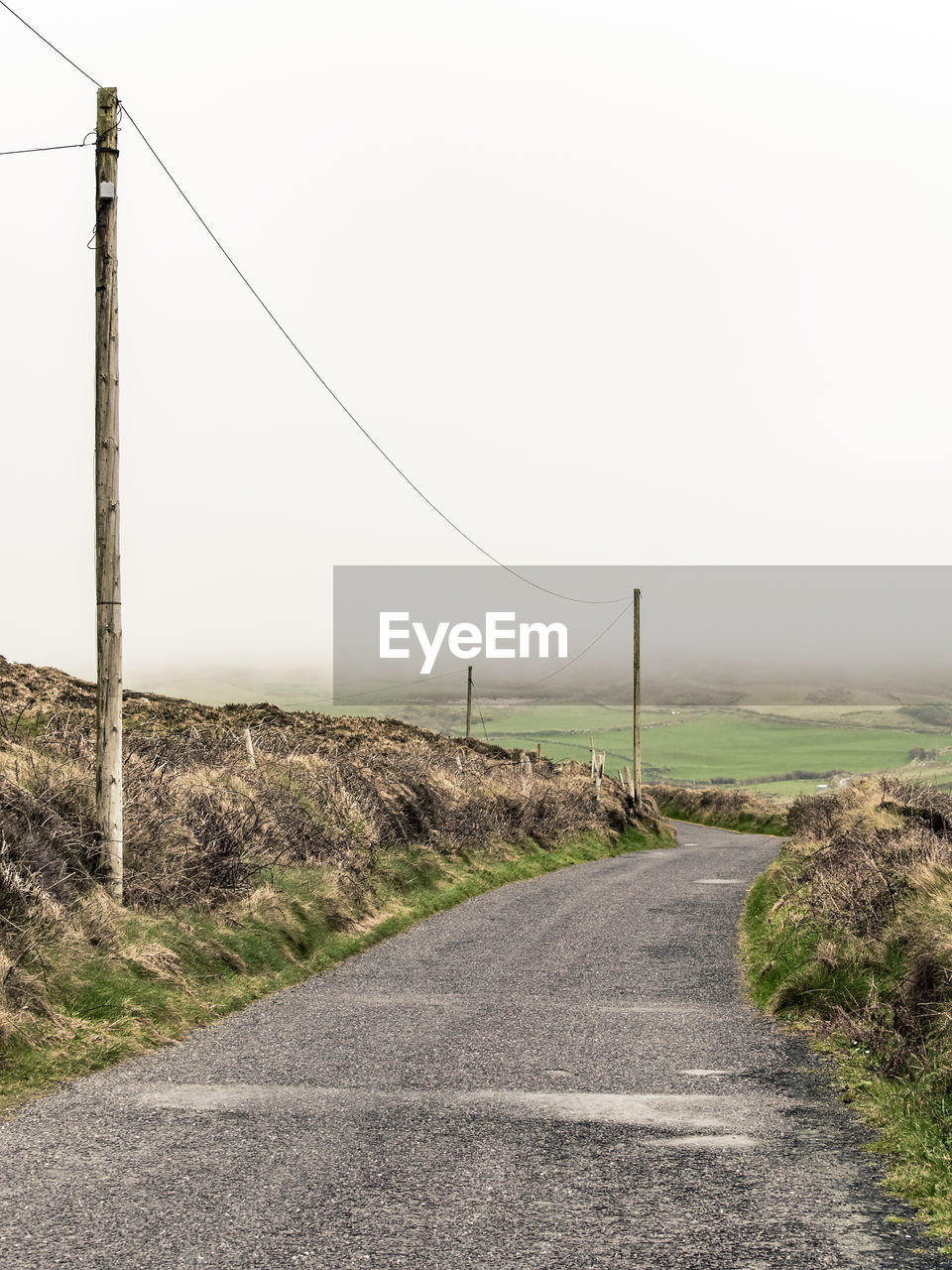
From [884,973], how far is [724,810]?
64381 mm

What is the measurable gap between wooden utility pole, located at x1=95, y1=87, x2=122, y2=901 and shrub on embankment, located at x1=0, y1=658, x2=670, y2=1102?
929 millimetres

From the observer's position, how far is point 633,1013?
10.8 meters

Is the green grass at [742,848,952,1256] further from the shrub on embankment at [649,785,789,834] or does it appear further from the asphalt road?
the shrub on embankment at [649,785,789,834]

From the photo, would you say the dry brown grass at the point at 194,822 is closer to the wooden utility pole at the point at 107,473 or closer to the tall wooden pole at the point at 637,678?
the wooden utility pole at the point at 107,473

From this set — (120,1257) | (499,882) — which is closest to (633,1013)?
(120,1257)

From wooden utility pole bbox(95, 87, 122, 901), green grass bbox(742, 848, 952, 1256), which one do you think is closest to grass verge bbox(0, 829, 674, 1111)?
wooden utility pole bbox(95, 87, 122, 901)

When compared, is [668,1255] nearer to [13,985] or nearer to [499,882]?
[13,985]

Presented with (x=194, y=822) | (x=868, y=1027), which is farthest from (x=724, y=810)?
(x=868, y=1027)

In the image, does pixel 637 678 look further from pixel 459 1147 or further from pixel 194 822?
pixel 459 1147

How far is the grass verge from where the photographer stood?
8.64m

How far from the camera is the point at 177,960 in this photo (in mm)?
11125

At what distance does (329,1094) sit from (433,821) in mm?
16356

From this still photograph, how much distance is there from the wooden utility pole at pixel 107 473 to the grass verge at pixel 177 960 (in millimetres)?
1956

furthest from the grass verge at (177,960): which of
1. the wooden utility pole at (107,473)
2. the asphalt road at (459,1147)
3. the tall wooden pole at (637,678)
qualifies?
the tall wooden pole at (637,678)
